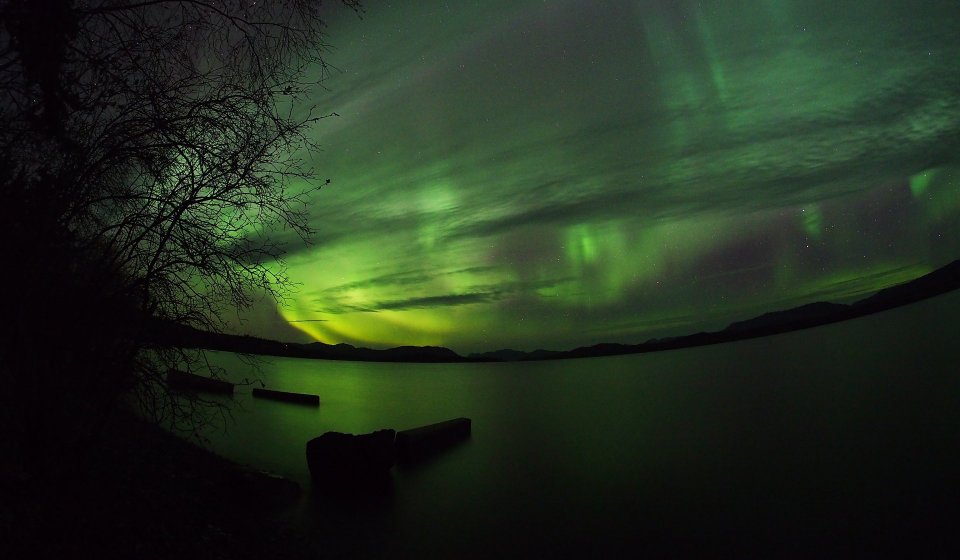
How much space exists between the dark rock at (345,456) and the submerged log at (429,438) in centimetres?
393

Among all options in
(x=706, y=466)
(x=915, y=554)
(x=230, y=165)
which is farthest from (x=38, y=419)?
(x=706, y=466)

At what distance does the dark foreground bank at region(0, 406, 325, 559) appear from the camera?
4488mm

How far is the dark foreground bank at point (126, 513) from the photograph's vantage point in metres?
4.49

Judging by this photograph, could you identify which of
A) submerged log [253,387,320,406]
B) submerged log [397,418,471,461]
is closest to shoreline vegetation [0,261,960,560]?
submerged log [397,418,471,461]

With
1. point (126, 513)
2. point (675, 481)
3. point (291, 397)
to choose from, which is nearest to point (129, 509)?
point (126, 513)

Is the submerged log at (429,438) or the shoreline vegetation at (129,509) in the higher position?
the shoreline vegetation at (129,509)

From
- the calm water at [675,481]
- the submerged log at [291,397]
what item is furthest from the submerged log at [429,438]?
the submerged log at [291,397]

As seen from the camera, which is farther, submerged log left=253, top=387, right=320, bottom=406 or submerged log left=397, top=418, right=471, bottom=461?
submerged log left=253, top=387, right=320, bottom=406

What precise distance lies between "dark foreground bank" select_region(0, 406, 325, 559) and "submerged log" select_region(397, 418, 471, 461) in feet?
30.7

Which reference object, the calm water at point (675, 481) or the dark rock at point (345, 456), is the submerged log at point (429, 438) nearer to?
the calm water at point (675, 481)

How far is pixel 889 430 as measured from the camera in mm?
20141

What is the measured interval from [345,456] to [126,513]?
886cm

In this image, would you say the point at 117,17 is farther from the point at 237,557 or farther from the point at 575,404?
A: the point at 575,404

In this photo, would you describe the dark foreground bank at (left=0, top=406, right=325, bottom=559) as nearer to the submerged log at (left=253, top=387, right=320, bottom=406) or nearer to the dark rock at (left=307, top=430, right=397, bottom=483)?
the dark rock at (left=307, top=430, right=397, bottom=483)
